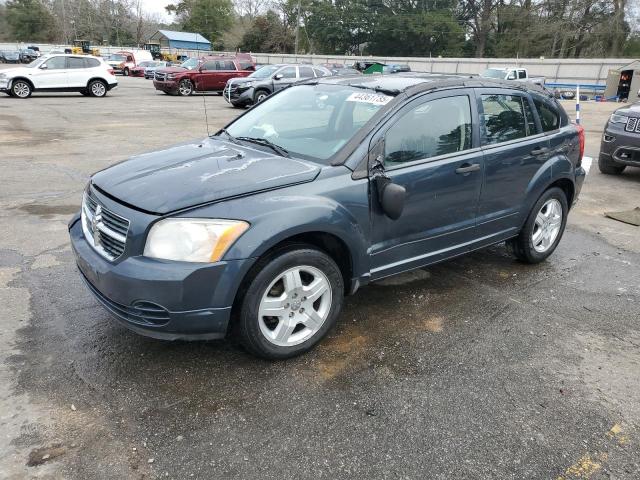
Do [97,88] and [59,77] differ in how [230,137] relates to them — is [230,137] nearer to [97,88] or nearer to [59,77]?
[59,77]

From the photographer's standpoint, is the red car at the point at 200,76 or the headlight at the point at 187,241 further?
the red car at the point at 200,76

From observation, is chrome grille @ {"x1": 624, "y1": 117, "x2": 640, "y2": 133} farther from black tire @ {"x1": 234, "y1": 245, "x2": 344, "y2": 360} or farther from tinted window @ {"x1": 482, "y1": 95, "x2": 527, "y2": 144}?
black tire @ {"x1": 234, "y1": 245, "x2": 344, "y2": 360}

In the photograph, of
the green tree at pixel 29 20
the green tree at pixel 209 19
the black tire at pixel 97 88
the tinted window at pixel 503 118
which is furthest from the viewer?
the green tree at pixel 209 19

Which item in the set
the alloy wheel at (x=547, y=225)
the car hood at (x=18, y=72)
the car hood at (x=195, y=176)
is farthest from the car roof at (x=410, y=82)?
the car hood at (x=18, y=72)

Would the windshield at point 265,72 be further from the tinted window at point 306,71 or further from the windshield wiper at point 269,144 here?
the windshield wiper at point 269,144

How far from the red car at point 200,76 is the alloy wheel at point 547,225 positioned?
2124 cm

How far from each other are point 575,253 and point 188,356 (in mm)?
4081

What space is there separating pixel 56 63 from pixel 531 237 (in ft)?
68.0

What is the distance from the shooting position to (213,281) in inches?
106

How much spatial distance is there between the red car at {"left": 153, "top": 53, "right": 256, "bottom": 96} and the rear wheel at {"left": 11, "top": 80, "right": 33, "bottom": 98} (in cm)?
570

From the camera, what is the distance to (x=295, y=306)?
308 cm

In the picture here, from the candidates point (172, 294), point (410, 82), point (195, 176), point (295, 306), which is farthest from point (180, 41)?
point (172, 294)

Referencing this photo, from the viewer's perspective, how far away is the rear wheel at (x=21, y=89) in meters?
19.1

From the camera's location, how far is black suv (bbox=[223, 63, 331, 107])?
60.2ft
